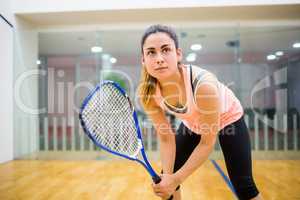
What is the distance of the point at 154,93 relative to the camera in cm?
113

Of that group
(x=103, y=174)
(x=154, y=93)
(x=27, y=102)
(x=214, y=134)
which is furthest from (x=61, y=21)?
(x=214, y=134)

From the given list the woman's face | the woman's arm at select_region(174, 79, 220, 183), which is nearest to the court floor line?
the woman's arm at select_region(174, 79, 220, 183)

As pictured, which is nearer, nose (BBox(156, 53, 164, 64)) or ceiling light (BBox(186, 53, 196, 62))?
nose (BBox(156, 53, 164, 64))

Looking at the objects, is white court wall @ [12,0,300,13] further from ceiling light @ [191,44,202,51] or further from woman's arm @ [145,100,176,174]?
woman's arm @ [145,100,176,174]

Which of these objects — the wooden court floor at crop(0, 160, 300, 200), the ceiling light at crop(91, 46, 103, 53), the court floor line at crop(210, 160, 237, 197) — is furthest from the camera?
the ceiling light at crop(91, 46, 103, 53)

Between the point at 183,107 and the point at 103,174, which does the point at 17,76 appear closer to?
the point at 103,174

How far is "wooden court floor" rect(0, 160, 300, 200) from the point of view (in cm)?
209

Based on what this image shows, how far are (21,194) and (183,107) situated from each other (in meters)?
1.55

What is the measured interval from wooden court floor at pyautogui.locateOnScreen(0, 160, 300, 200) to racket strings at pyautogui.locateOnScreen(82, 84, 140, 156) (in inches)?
39.0

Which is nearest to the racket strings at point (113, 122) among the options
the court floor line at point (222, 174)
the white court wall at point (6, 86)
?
the court floor line at point (222, 174)

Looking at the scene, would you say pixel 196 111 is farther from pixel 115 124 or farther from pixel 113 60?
pixel 113 60

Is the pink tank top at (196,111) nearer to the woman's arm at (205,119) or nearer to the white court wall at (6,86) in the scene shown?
the woman's arm at (205,119)

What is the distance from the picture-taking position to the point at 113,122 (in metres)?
1.21

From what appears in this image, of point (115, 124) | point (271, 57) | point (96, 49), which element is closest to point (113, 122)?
point (115, 124)
